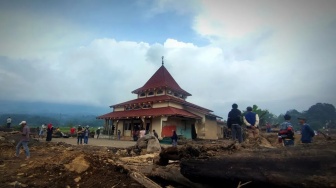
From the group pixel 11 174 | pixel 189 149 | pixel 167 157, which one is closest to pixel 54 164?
pixel 11 174

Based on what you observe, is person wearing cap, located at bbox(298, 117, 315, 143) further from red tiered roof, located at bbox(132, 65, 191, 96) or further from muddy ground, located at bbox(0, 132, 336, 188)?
red tiered roof, located at bbox(132, 65, 191, 96)

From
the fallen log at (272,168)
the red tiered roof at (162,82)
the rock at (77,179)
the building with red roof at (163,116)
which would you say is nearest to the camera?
the fallen log at (272,168)

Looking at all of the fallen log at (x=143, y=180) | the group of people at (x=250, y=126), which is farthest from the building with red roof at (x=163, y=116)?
the fallen log at (x=143, y=180)

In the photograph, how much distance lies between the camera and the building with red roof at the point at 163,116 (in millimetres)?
25527

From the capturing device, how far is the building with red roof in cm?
2553

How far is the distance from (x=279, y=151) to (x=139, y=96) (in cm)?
3012

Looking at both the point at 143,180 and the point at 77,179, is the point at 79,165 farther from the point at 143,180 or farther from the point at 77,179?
the point at 143,180

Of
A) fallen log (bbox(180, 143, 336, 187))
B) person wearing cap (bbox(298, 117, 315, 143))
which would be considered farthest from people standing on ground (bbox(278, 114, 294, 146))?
fallen log (bbox(180, 143, 336, 187))

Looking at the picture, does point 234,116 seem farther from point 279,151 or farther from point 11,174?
point 11,174

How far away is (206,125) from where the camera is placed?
28406 mm

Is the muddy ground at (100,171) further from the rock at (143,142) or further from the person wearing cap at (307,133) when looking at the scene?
the rock at (143,142)

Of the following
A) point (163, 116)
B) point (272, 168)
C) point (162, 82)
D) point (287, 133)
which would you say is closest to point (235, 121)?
point (287, 133)

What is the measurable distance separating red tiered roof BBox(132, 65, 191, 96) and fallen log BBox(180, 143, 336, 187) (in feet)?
84.3

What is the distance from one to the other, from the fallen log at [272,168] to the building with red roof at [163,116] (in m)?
20.3
